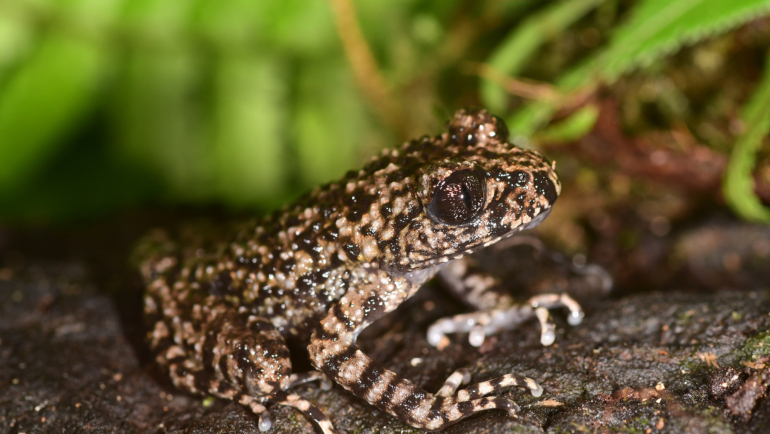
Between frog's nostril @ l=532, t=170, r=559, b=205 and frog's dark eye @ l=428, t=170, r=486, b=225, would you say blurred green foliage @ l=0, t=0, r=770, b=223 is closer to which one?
frog's nostril @ l=532, t=170, r=559, b=205

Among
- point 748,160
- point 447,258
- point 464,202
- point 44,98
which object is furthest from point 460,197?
point 44,98

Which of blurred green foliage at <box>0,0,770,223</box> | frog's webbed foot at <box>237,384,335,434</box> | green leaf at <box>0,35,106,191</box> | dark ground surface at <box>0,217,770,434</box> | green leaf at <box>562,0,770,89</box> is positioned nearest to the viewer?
dark ground surface at <box>0,217,770,434</box>

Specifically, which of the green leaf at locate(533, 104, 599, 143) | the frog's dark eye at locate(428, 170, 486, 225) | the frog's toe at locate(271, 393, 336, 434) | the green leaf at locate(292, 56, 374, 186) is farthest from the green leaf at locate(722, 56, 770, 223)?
the green leaf at locate(292, 56, 374, 186)

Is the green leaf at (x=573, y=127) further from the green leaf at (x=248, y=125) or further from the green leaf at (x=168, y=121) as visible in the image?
the green leaf at (x=168, y=121)

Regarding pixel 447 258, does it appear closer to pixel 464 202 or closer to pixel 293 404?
pixel 464 202

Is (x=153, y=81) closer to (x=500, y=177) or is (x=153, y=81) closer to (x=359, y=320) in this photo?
(x=359, y=320)

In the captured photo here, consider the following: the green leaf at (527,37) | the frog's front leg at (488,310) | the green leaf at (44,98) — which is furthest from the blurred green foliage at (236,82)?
the frog's front leg at (488,310)

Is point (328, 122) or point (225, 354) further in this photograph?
point (328, 122)
